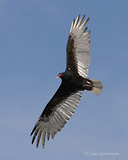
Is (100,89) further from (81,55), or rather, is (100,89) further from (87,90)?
(81,55)

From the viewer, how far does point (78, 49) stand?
11453 millimetres

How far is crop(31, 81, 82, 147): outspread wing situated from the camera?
36.3 ft

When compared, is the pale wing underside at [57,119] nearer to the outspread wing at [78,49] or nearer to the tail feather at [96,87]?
the tail feather at [96,87]

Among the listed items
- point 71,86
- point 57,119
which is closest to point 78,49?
point 71,86

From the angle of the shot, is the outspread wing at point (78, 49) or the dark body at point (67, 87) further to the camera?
the outspread wing at point (78, 49)

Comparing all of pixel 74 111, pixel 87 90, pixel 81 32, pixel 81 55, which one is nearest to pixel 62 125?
pixel 74 111

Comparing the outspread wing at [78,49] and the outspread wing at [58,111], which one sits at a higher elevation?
the outspread wing at [78,49]

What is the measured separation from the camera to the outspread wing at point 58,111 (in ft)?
36.3

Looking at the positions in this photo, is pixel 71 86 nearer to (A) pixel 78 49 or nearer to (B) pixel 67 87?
(B) pixel 67 87

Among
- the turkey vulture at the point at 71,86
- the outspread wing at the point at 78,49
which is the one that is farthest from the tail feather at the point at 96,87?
the outspread wing at the point at 78,49

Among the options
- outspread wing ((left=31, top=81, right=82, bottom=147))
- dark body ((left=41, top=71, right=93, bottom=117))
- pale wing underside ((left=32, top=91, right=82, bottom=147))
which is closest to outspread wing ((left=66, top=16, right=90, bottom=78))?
dark body ((left=41, top=71, right=93, bottom=117))

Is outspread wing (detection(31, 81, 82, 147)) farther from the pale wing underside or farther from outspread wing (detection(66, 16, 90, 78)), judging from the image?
outspread wing (detection(66, 16, 90, 78))

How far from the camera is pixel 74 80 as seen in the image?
1105cm

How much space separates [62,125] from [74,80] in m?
1.55
